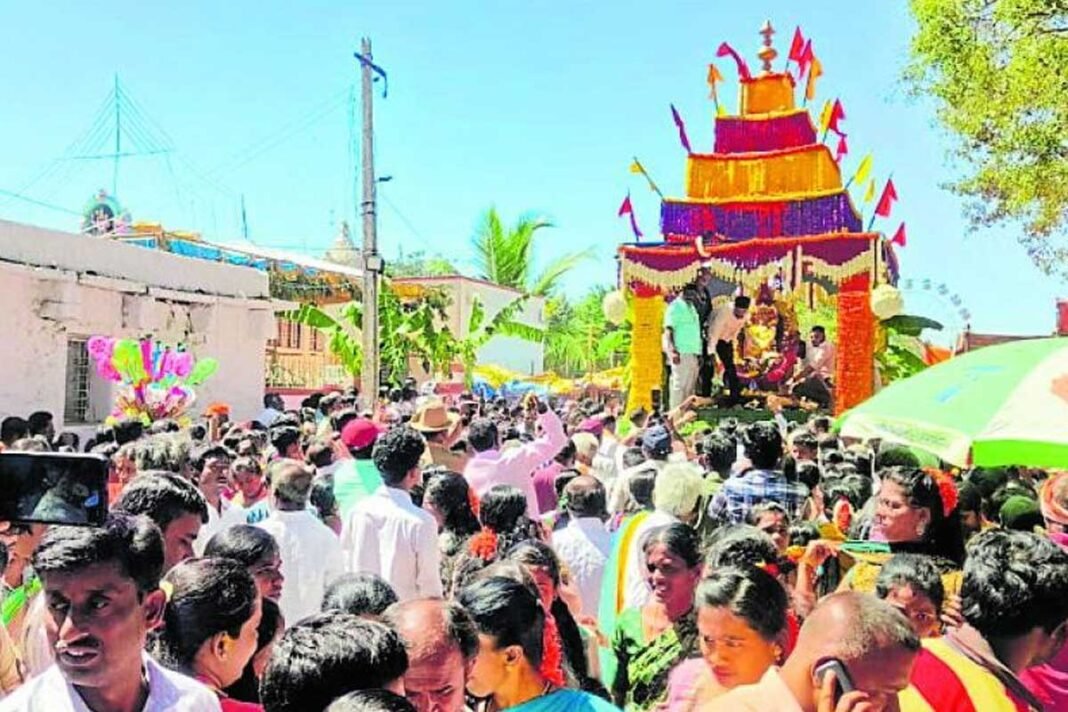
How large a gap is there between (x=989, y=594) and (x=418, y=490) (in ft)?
11.8

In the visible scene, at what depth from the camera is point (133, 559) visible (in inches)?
96.6

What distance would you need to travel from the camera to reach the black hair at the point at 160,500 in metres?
3.42

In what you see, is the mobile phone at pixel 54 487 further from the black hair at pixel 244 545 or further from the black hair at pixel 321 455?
the black hair at pixel 321 455

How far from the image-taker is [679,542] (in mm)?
3436

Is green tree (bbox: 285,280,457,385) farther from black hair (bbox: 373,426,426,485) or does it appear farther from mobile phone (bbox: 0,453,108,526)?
mobile phone (bbox: 0,453,108,526)

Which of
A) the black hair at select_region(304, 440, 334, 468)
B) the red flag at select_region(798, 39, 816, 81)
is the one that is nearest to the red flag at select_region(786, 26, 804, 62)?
the red flag at select_region(798, 39, 816, 81)

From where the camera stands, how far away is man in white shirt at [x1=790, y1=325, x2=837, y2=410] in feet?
53.0

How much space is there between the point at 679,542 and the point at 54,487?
207 cm

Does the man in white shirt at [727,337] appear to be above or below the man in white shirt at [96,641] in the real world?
above

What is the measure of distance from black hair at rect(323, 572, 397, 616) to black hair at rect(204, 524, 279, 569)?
0.35 meters

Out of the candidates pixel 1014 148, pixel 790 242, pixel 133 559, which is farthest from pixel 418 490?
pixel 790 242

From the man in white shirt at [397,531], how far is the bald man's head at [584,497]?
2.15 ft

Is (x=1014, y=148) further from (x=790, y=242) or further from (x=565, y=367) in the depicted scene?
(x=565, y=367)

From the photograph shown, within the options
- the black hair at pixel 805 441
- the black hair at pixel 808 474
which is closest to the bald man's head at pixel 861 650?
the black hair at pixel 808 474
